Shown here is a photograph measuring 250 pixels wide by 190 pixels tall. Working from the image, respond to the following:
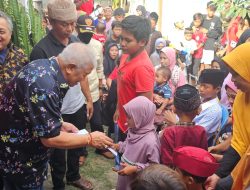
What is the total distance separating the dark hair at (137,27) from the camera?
127 inches

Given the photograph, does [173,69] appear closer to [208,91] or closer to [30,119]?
[208,91]

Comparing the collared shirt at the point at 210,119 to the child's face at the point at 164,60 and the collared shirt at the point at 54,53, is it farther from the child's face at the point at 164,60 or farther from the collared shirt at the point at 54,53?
the child's face at the point at 164,60

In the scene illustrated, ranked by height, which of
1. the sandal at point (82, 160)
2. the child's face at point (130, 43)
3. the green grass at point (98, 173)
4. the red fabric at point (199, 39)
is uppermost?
the child's face at point (130, 43)

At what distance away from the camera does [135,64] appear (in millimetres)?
3221

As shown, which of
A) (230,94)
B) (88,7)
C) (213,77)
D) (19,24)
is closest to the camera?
(230,94)

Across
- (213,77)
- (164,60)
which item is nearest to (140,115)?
(213,77)

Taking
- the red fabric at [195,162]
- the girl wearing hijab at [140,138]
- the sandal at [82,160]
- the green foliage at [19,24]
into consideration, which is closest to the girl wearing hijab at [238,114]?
the red fabric at [195,162]

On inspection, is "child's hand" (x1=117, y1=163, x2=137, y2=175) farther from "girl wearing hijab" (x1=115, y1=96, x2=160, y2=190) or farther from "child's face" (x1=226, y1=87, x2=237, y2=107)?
"child's face" (x1=226, y1=87, x2=237, y2=107)

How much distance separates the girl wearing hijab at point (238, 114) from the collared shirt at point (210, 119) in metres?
0.66

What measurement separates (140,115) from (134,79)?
47cm

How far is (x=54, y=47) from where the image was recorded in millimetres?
3387

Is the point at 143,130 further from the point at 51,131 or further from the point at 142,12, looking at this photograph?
the point at 142,12

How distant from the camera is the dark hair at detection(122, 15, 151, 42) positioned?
3.22m

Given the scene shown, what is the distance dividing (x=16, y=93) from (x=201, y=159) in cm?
135
